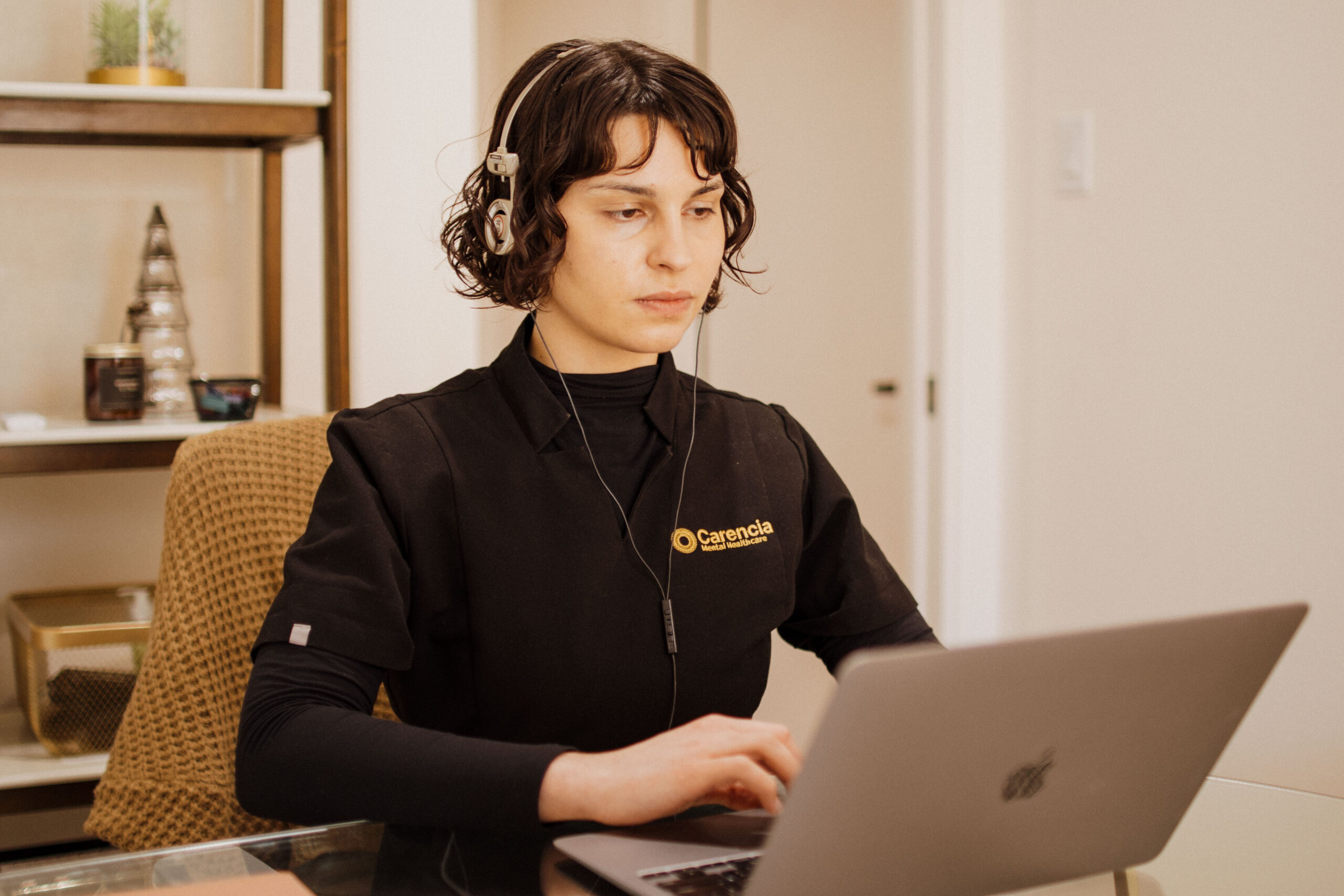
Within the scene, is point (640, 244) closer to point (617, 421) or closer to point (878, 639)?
point (617, 421)

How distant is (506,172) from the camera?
1077mm

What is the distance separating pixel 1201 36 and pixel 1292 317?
0.46 m

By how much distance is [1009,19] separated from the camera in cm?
232

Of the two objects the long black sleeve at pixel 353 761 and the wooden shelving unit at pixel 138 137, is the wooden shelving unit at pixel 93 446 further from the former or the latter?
the long black sleeve at pixel 353 761

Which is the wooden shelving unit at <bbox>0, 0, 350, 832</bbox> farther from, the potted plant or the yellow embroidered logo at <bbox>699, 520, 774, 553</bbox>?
the yellow embroidered logo at <bbox>699, 520, 774, 553</bbox>

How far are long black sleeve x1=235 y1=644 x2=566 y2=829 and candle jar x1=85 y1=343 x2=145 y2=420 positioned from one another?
0.90 m

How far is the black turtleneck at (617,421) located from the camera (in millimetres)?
1120

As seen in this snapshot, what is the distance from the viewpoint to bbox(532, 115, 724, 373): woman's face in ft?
3.45

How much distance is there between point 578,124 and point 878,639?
0.53m

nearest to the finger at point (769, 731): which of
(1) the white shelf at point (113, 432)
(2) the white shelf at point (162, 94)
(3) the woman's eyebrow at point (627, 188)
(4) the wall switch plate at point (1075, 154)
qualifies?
(3) the woman's eyebrow at point (627, 188)

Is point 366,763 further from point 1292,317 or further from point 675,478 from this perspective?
point 1292,317

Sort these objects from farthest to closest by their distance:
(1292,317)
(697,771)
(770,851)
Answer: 1. (1292,317)
2. (697,771)
3. (770,851)

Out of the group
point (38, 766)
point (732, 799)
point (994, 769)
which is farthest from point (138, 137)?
point (994, 769)

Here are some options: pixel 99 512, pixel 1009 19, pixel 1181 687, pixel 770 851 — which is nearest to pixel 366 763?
pixel 770 851
